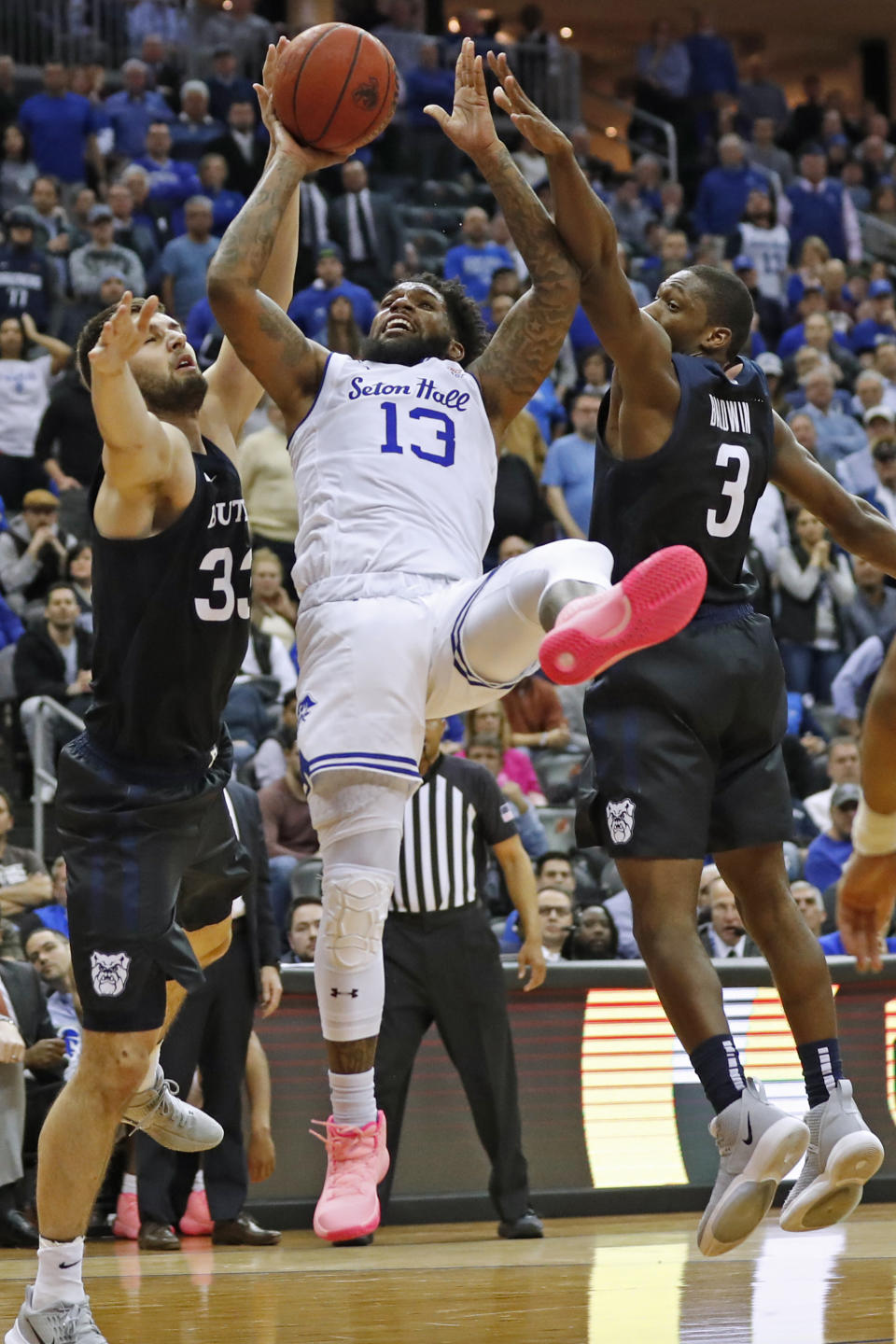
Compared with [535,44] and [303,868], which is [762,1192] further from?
[535,44]

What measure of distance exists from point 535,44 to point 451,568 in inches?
742

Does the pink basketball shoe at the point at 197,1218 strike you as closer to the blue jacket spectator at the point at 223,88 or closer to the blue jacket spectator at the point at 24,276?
the blue jacket spectator at the point at 24,276

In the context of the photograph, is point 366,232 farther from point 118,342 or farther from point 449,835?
point 118,342

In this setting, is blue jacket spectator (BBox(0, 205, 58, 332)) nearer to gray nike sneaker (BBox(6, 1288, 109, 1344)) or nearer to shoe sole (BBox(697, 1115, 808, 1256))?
gray nike sneaker (BBox(6, 1288, 109, 1344))

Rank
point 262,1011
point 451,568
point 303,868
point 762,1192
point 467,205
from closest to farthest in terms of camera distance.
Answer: point 762,1192 → point 451,568 → point 262,1011 → point 303,868 → point 467,205

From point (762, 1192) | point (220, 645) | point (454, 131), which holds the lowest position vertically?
point (762, 1192)

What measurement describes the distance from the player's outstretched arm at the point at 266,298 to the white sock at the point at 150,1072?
1.82 metres

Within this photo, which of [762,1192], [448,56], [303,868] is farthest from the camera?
[448,56]

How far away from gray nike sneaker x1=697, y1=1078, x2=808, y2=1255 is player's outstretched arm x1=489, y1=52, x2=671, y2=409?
1.98m

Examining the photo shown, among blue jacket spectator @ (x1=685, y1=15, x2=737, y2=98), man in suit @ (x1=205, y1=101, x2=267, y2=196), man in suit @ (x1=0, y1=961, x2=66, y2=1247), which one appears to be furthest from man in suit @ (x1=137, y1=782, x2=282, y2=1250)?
blue jacket spectator @ (x1=685, y1=15, x2=737, y2=98)

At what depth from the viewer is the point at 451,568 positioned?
5.34 meters

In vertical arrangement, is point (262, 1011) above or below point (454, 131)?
below

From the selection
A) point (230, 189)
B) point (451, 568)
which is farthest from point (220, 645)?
point (230, 189)

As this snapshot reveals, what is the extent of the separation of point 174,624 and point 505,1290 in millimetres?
2583
